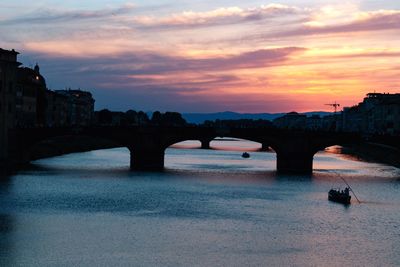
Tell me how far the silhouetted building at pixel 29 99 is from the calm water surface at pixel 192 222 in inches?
2475

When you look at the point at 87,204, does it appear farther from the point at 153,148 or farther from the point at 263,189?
the point at 153,148

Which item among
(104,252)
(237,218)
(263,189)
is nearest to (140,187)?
(263,189)

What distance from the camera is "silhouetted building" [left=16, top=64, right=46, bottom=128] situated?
531ft

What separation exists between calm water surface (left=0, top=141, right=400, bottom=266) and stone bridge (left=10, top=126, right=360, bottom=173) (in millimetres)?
16156

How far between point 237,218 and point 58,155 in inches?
3687

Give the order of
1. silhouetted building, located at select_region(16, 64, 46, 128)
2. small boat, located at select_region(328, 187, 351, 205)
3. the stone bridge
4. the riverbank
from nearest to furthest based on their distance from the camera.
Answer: small boat, located at select_region(328, 187, 351, 205), the stone bridge, the riverbank, silhouetted building, located at select_region(16, 64, 46, 128)

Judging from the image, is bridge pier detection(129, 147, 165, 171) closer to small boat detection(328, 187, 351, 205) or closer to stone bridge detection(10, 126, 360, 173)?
stone bridge detection(10, 126, 360, 173)

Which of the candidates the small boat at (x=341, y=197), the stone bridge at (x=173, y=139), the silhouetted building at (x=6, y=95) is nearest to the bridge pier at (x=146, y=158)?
the stone bridge at (x=173, y=139)

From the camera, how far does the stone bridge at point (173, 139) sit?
11800 cm

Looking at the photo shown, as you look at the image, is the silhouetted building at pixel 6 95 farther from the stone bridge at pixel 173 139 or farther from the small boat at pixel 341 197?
the small boat at pixel 341 197

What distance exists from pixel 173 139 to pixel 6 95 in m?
26.5

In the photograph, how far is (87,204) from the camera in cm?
7344

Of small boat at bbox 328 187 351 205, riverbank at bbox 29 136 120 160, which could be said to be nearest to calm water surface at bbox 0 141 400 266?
small boat at bbox 328 187 351 205

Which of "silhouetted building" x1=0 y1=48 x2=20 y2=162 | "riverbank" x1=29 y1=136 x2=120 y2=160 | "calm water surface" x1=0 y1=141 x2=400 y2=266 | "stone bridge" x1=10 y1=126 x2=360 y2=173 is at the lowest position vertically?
"calm water surface" x1=0 y1=141 x2=400 y2=266
